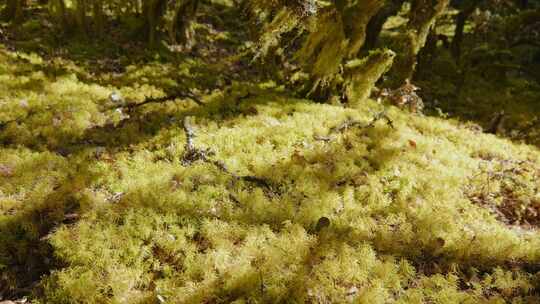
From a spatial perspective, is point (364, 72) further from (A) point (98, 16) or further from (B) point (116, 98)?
(A) point (98, 16)

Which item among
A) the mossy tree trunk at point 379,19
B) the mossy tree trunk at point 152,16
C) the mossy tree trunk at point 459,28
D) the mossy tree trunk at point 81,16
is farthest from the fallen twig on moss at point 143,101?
the mossy tree trunk at point 459,28

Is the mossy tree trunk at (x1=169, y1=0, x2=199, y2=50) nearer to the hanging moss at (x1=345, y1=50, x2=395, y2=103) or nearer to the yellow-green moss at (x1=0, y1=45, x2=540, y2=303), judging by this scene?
the yellow-green moss at (x1=0, y1=45, x2=540, y2=303)

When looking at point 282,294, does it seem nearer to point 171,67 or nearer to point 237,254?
point 237,254

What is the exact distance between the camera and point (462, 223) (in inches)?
276

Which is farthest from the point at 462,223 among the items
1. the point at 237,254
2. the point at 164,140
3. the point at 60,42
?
the point at 60,42

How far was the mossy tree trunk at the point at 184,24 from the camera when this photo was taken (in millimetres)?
12762

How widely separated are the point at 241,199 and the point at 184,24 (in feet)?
27.5


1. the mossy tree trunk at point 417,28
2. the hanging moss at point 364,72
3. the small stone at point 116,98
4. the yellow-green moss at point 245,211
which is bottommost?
the yellow-green moss at point 245,211

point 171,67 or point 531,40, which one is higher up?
point 531,40

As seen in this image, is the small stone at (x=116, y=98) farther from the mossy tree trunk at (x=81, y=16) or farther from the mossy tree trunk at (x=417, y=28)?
the mossy tree trunk at (x=417, y=28)

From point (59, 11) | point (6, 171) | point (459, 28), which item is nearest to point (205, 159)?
point (6, 171)

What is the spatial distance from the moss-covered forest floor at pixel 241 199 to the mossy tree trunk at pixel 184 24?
9.56 ft

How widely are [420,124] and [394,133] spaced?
1.61 metres

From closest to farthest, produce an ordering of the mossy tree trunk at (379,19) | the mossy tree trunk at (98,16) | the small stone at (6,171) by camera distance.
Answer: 1. the small stone at (6,171)
2. the mossy tree trunk at (98,16)
3. the mossy tree trunk at (379,19)
